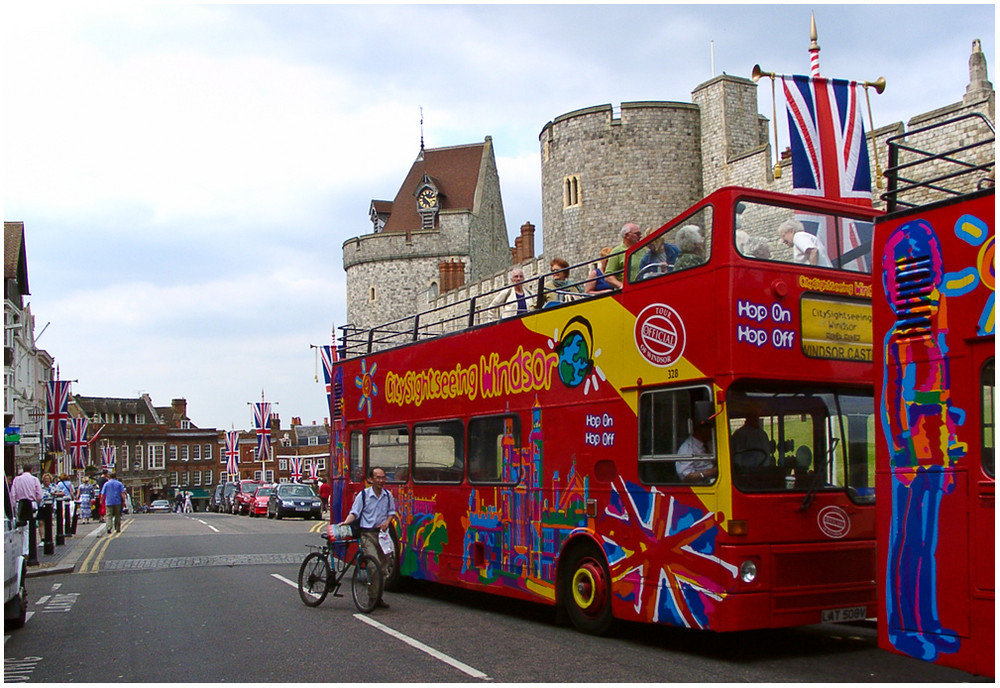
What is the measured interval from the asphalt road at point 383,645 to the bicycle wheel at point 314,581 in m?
0.13

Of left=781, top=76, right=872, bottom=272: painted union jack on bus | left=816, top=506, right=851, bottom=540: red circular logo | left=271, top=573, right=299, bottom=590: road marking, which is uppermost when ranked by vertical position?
left=781, top=76, right=872, bottom=272: painted union jack on bus

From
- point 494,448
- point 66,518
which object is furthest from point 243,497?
point 494,448

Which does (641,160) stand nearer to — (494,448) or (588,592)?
(494,448)

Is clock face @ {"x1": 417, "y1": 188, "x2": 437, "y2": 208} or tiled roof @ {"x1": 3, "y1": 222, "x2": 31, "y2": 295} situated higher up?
clock face @ {"x1": 417, "y1": 188, "x2": 437, "y2": 208}

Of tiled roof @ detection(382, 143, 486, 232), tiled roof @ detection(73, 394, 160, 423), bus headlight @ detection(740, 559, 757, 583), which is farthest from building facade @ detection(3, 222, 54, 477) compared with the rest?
tiled roof @ detection(73, 394, 160, 423)

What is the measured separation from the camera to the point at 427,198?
68.2 meters

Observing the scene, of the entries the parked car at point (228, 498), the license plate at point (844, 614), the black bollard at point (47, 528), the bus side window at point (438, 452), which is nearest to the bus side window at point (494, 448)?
the bus side window at point (438, 452)

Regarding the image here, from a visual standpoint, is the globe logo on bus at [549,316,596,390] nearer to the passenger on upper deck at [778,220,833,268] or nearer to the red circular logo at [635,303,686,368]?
the red circular logo at [635,303,686,368]

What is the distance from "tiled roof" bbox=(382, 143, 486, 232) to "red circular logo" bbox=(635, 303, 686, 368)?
5831 cm

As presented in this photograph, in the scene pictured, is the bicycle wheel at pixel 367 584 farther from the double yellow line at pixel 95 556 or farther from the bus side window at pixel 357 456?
the double yellow line at pixel 95 556

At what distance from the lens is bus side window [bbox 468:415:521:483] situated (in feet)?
38.7

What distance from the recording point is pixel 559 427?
1094 cm

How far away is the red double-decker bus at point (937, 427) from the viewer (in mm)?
6426

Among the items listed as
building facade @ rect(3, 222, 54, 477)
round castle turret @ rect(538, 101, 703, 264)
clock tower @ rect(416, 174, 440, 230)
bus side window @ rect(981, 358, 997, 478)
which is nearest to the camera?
bus side window @ rect(981, 358, 997, 478)
